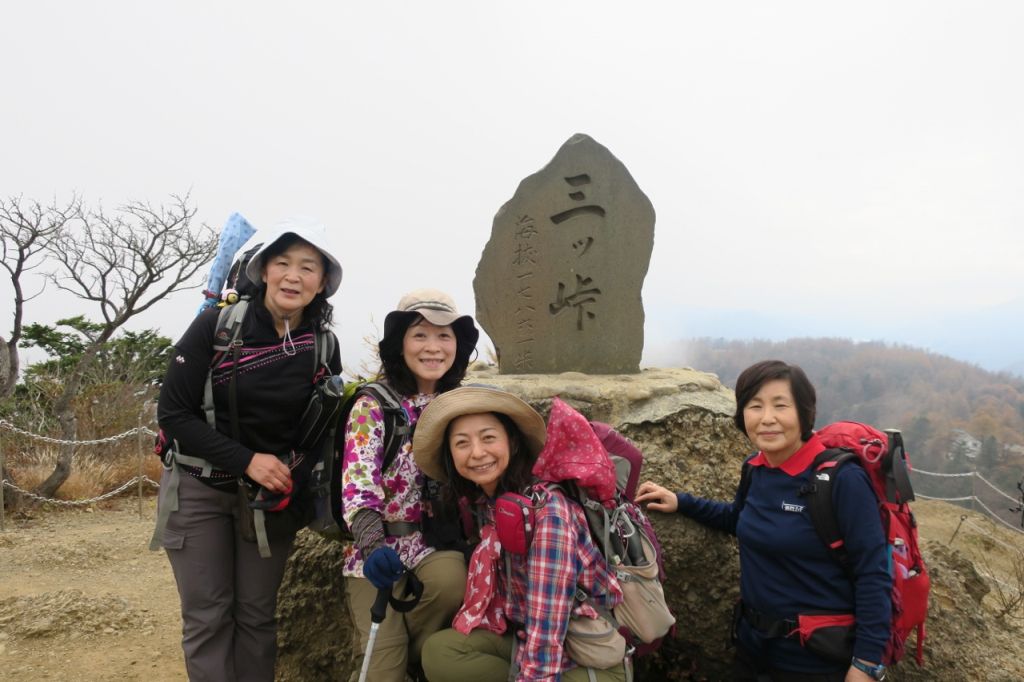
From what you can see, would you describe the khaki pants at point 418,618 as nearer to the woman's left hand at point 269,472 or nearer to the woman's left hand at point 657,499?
the woman's left hand at point 269,472

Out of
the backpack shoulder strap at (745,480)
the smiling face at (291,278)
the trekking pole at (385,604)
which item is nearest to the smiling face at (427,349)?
the smiling face at (291,278)

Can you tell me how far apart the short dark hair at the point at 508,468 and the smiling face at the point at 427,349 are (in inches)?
11.3

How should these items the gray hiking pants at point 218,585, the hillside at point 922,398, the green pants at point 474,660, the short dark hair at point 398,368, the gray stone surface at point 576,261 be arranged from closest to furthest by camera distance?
1. the green pants at point 474,660
2. the gray hiking pants at point 218,585
3. the short dark hair at point 398,368
4. the gray stone surface at point 576,261
5. the hillside at point 922,398

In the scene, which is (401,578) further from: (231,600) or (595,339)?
(595,339)

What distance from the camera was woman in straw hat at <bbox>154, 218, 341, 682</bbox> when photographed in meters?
2.14

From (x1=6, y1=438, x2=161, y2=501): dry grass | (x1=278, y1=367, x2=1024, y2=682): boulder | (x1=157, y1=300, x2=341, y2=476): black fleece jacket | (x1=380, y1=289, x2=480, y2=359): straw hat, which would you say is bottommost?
(x1=6, y1=438, x2=161, y2=501): dry grass

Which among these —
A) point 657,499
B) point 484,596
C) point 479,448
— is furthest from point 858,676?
point 479,448

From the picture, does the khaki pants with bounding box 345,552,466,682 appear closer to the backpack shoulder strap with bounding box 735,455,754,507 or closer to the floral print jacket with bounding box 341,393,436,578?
the floral print jacket with bounding box 341,393,436,578

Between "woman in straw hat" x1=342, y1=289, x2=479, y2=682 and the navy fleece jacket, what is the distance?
3.23 ft

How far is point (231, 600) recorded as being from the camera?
231 cm

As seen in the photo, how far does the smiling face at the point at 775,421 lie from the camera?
211cm

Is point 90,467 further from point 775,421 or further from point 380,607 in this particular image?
point 775,421

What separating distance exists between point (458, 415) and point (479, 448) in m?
0.12

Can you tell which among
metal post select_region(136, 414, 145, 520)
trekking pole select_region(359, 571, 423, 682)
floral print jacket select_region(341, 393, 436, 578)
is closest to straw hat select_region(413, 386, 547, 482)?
floral print jacket select_region(341, 393, 436, 578)
